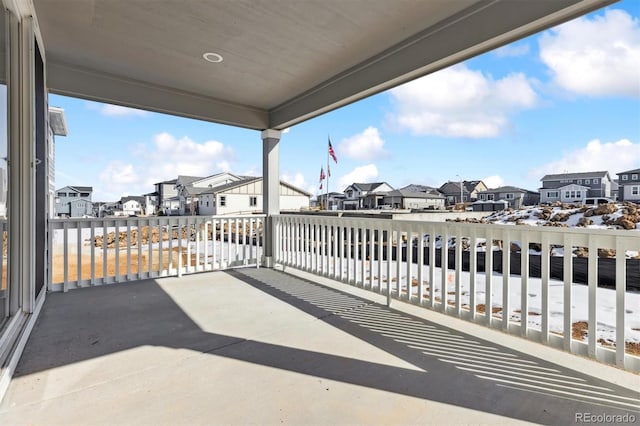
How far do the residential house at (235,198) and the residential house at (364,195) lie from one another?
28.1 ft

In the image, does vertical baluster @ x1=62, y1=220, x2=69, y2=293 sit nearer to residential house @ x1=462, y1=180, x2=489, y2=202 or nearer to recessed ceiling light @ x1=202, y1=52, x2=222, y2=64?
recessed ceiling light @ x1=202, y1=52, x2=222, y2=64

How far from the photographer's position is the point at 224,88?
13.1 ft

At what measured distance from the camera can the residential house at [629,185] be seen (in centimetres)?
560

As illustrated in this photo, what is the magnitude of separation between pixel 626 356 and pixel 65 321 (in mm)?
3793

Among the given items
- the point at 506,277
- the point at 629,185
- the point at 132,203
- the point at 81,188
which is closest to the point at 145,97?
the point at 506,277

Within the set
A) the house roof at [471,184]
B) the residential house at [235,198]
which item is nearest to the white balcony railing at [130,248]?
the residential house at [235,198]

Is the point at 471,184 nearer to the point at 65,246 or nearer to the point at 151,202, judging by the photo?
the point at 65,246

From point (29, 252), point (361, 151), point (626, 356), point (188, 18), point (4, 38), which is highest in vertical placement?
point (361, 151)

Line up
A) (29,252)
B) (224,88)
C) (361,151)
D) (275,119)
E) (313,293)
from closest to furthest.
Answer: (29,252)
(313,293)
(224,88)
(275,119)
(361,151)

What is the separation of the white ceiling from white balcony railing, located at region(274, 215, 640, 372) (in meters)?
1.40

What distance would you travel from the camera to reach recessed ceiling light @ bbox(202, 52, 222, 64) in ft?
10.1

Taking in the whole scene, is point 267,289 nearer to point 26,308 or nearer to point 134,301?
point 134,301

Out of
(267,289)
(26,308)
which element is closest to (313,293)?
(267,289)

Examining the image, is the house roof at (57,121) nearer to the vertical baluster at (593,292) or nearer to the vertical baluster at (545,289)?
the vertical baluster at (545,289)
